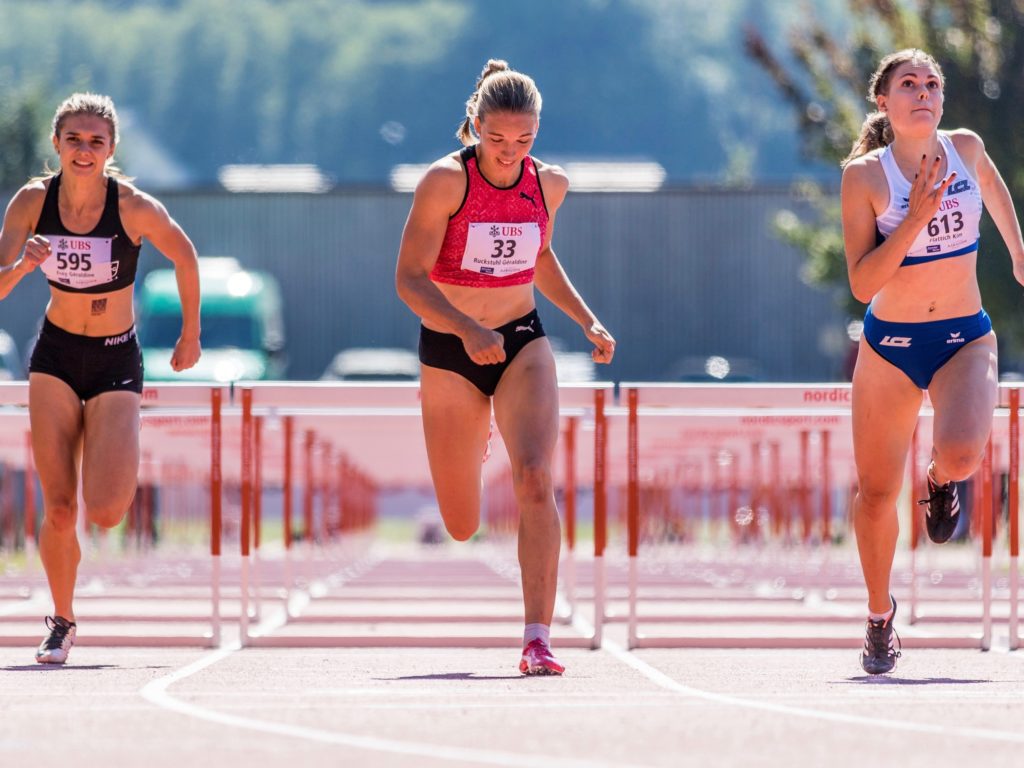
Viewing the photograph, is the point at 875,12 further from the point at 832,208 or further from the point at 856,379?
the point at 856,379

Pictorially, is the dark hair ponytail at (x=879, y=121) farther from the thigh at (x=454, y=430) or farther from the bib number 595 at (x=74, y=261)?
the bib number 595 at (x=74, y=261)

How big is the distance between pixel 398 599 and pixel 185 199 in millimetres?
35971

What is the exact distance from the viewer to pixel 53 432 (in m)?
8.40

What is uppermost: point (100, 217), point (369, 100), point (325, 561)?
point (369, 100)

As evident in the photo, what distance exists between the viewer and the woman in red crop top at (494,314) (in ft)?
25.0

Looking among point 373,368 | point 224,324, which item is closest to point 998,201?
point 224,324

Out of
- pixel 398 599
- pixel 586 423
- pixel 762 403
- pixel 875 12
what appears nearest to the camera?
pixel 762 403

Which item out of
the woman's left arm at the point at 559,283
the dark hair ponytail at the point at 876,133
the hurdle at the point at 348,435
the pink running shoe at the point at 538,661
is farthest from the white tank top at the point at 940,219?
the hurdle at the point at 348,435

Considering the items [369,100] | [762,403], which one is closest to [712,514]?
[762,403]

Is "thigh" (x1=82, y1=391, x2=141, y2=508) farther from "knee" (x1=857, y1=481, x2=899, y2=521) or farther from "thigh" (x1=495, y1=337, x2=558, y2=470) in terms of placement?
"knee" (x1=857, y1=481, x2=899, y2=521)

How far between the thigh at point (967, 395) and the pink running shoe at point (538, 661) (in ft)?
4.90

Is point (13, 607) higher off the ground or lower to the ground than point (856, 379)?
lower

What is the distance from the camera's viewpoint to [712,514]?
24812mm

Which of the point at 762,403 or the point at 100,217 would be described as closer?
the point at 100,217
